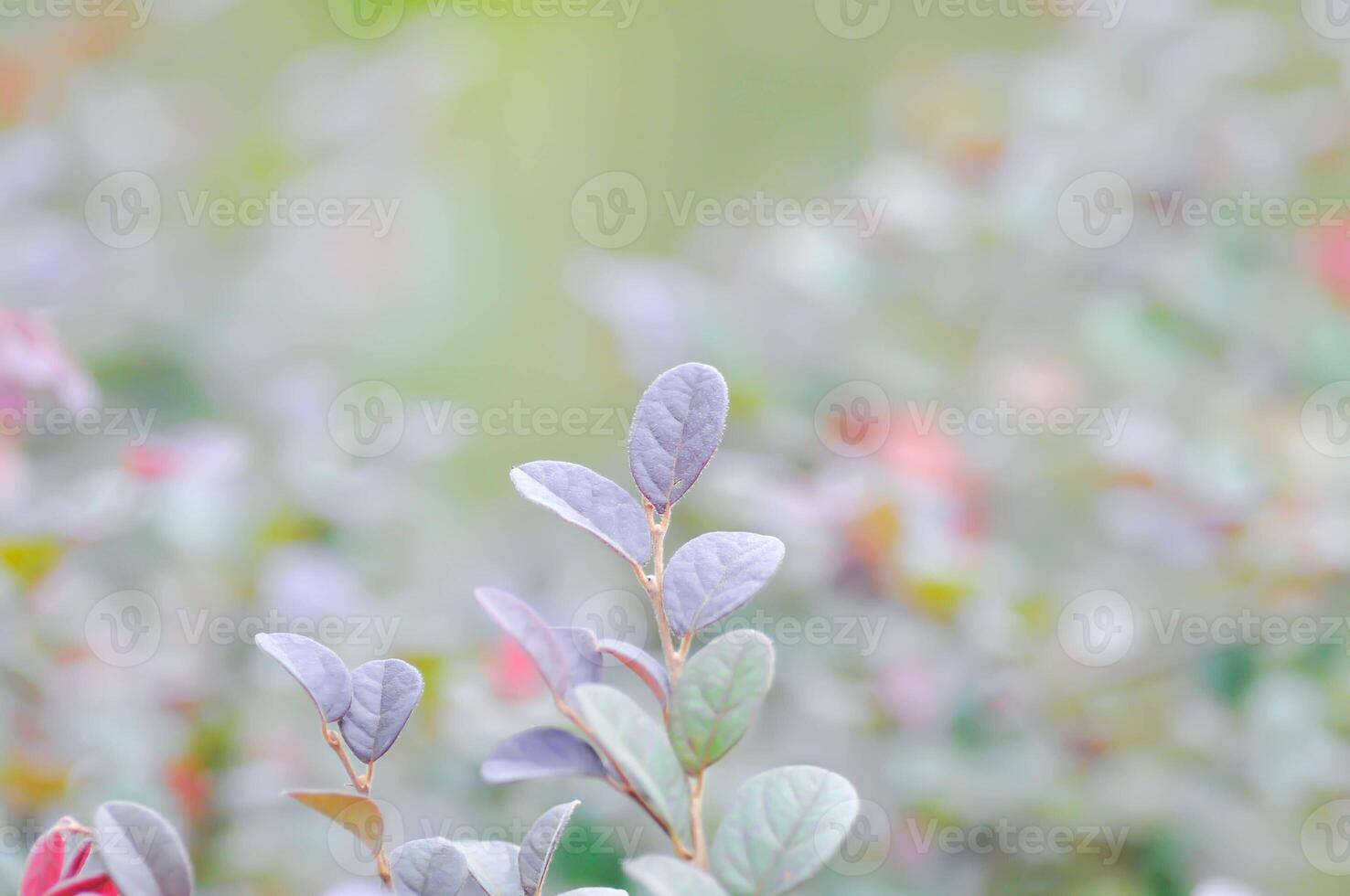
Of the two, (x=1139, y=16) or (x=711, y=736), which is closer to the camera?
(x=711, y=736)

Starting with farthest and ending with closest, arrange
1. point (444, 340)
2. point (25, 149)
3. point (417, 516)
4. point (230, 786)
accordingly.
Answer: point (444, 340) < point (417, 516) < point (25, 149) < point (230, 786)

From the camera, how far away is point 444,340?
2465 mm

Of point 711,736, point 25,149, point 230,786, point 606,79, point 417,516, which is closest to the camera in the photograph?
point 711,736

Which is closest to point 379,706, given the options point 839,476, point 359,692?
point 359,692

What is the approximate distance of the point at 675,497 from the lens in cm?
51

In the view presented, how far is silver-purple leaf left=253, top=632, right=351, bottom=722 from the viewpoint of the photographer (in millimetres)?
474

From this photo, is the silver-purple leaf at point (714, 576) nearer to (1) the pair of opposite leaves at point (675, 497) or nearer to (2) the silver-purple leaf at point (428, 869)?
(1) the pair of opposite leaves at point (675, 497)

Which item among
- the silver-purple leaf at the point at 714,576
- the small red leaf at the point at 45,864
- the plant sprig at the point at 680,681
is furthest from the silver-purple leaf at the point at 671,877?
the small red leaf at the point at 45,864

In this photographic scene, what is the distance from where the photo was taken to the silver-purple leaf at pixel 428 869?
0.46 m

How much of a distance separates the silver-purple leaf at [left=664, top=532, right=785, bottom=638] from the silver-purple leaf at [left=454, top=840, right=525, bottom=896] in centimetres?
11

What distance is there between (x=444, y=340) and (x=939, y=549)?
1.61 m

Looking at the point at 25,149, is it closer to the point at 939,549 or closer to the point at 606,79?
the point at 939,549

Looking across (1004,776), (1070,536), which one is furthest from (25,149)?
(1070,536)

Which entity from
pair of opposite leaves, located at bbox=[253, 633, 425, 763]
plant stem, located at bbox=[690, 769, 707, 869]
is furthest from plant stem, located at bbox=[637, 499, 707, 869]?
pair of opposite leaves, located at bbox=[253, 633, 425, 763]
